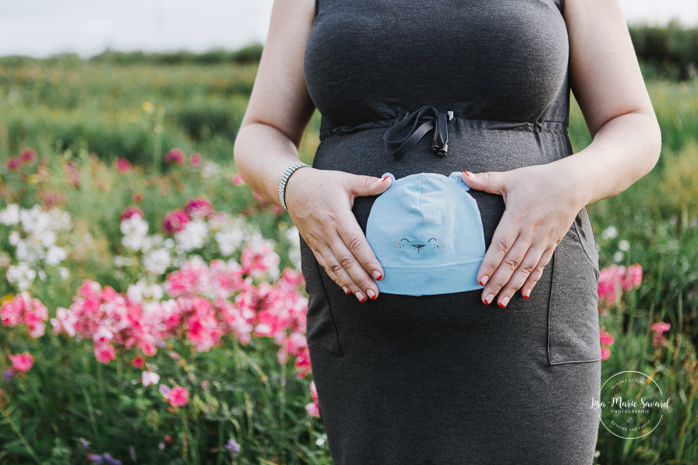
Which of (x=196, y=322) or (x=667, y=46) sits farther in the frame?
(x=667, y=46)

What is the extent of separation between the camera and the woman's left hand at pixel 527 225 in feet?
2.69

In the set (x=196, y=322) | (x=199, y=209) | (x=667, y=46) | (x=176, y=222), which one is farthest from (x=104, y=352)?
(x=667, y=46)

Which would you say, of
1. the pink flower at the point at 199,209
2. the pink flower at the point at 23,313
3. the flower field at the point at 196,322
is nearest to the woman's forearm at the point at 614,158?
the flower field at the point at 196,322

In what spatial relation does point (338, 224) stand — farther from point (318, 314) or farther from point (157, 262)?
point (157, 262)

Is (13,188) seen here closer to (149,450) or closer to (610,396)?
(149,450)

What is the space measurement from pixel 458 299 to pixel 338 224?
259 mm

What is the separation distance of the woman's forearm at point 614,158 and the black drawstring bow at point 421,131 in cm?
21

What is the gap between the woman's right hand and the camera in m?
0.87

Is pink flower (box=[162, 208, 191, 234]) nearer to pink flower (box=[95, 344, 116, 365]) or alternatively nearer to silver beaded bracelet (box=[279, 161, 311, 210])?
pink flower (box=[95, 344, 116, 365])

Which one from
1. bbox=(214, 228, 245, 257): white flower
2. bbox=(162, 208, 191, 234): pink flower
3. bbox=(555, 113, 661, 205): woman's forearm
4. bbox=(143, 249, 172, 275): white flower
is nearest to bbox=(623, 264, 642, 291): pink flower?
bbox=(555, 113, 661, 205): woman's forearm

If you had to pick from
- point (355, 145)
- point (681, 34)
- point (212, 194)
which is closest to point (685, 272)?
point (355, 145)

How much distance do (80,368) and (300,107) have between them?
169 centimetres

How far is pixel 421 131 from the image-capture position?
0.91 meters

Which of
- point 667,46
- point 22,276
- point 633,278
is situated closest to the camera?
point 633,278
